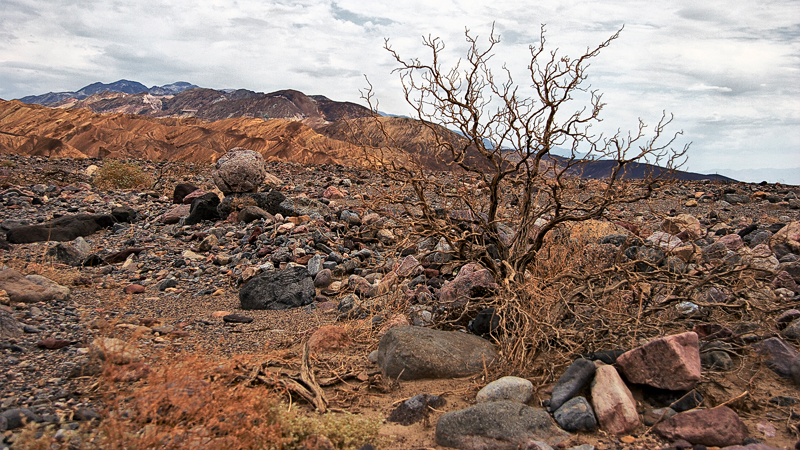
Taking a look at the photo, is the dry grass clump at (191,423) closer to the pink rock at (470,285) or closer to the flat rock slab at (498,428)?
the flat rock slab at (498,428)

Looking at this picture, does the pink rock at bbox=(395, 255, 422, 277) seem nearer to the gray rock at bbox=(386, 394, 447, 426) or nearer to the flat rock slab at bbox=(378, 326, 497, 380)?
the flat rock slab at bbox=(378, 326, 497, 380)

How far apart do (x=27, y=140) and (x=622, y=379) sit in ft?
107

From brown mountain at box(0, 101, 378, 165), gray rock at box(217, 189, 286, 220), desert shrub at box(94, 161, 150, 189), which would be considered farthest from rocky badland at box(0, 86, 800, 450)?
brown mountain at box(0, 101, 378, 165)

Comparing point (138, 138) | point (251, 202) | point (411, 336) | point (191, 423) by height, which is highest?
point (138, 138)

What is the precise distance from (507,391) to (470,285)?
1.82 m

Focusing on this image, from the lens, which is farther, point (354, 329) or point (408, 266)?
point (408, 266)

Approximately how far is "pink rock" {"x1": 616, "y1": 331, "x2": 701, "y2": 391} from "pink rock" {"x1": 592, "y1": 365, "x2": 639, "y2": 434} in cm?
13

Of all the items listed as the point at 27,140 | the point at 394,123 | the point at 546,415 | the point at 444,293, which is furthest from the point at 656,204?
the point at 394,123

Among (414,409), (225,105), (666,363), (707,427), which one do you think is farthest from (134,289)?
(225,105)

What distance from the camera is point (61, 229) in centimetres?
750

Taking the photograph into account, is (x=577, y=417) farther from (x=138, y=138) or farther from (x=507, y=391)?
(x=138, y=138)

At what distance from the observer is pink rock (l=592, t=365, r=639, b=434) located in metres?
2.53

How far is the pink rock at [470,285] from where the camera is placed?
176 inches

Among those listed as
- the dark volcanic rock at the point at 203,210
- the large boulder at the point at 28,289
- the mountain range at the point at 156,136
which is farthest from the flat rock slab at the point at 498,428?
the mountain range at the point at 156,136
